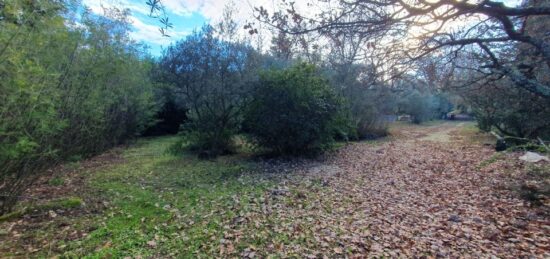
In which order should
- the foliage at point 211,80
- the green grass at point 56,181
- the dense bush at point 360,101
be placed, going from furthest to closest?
the dense bush at point 360,101
the foliage at point 211,80
the green grass at point 56,181

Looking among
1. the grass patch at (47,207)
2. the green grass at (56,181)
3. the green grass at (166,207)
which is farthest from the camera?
the green grass at (56,181)

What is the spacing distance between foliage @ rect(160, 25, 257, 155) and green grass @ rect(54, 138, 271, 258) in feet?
3.90

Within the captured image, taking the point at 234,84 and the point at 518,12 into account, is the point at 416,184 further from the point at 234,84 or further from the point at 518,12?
the point at 234,84

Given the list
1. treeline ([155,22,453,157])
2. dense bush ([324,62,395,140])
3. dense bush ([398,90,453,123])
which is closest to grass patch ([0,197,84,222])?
treeline ([155,22,453,157])

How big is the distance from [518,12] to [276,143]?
530 centimetres

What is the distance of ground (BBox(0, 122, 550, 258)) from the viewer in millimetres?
2809

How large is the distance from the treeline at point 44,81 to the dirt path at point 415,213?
9.73 ft

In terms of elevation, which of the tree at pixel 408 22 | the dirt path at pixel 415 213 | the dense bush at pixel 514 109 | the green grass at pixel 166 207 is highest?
the tree at pixel 408 22

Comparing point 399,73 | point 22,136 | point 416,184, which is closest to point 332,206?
point 416,184

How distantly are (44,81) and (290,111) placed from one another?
198 inches

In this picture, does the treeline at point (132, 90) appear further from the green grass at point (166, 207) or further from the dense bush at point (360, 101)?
the green grass at point (166, 207)

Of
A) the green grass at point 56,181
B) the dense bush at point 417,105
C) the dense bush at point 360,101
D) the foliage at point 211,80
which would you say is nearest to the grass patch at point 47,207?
the green grass at point 56,181

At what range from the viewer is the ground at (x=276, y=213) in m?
2.81

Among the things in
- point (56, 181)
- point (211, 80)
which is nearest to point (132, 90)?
point (211, 80)
